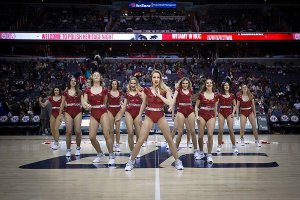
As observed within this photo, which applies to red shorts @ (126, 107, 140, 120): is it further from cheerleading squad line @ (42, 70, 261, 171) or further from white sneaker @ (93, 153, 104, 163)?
white sneaker @ (93, 153, 104, 163)

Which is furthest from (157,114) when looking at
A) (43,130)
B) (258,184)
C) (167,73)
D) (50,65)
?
(50,65)

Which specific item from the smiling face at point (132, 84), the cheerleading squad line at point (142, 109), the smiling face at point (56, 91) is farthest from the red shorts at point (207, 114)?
the smiling face at point (56, 91)

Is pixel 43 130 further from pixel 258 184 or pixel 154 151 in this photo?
pixel 258 184

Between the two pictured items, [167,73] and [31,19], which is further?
[31,19]

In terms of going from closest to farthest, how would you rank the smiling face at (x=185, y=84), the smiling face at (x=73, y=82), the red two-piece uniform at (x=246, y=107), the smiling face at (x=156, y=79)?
the smiling face at (x=156, y=79) → the smiling face at (x=185, y=84) → the smiling face at (x=73, y=82) → the red two-piece uniform at (x=246, y=107)

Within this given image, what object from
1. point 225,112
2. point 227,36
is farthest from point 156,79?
point 227,36

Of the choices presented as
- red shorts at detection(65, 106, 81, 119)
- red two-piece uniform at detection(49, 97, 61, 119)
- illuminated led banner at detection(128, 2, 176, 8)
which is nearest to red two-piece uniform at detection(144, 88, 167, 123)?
red shorts at detection(65, 106, 81, 119)

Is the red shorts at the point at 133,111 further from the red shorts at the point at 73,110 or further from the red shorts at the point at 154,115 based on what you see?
the red shorts at the point at 154,115

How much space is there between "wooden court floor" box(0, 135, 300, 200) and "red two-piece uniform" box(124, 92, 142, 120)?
1122 millimetres

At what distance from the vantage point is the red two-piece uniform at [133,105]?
9.04 metres

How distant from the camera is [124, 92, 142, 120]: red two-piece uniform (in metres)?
9.04

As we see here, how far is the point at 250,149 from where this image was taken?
10.8m

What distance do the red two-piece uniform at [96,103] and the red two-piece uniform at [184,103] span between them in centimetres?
191

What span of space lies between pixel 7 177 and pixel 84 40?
26172mm
